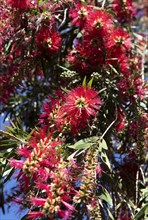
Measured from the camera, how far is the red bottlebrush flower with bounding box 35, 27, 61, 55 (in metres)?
2.33

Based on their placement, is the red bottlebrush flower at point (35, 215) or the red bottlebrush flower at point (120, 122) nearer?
the red bottlebrush flower at point (35, 215)

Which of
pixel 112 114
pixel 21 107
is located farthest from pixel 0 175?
Answer: pixel 21 107

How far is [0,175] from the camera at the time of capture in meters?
2.00

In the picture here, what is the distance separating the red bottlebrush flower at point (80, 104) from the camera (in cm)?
196

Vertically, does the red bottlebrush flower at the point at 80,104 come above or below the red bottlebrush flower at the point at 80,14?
below

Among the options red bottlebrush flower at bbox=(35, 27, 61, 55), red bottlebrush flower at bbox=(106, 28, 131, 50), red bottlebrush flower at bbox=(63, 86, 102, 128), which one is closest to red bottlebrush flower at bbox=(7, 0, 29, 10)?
red bottlebrush flower at bbox=(35, 27, 61, 55)

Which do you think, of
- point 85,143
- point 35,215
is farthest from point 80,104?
point 35,215

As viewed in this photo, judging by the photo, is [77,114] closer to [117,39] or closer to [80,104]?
[80,104]

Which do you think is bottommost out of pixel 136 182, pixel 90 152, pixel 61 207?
pixel 136 182

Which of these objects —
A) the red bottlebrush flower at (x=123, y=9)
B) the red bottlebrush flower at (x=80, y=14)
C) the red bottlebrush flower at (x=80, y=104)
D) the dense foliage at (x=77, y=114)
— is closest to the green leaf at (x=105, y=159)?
the dense foliage at (x=77, y=114)

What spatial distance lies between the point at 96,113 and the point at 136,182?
1.37ft

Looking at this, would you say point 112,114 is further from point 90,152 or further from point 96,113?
point 90,152

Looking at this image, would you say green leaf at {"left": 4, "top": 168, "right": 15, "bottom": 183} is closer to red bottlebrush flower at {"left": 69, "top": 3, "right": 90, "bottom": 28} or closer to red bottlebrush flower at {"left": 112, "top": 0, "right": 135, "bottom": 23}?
red bottlebrush flower at {"left": 69, "top": 3, "right": 90, "bottom": 28}

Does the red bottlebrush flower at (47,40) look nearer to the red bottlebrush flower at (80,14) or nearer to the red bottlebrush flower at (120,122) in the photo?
the red bottlebrush flower at (80,14)
